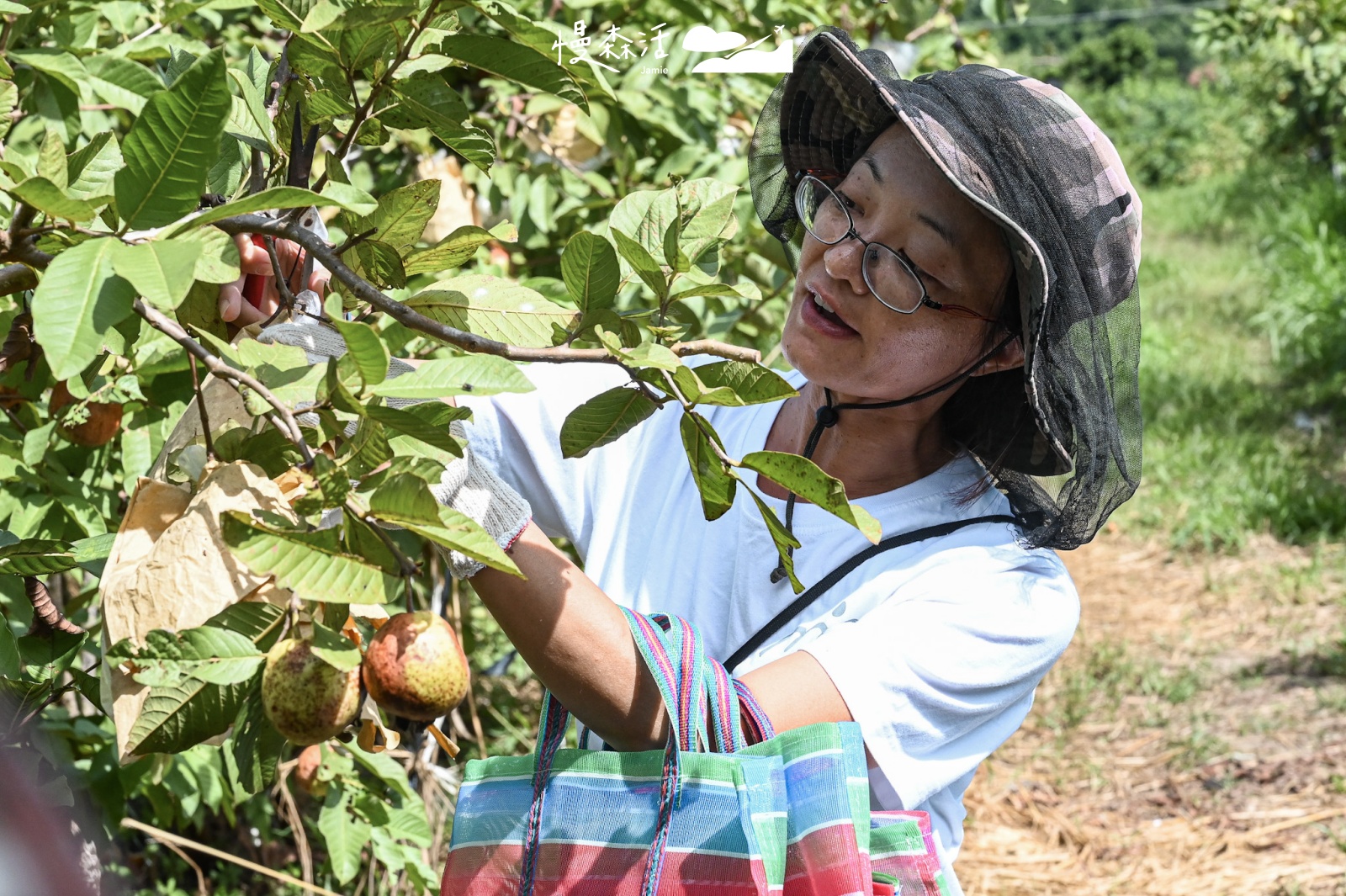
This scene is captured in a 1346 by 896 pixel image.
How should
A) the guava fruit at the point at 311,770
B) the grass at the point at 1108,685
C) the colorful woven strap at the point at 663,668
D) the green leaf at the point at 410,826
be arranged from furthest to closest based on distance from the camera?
the grass at the point at 1108,685
the green leaf at the point at 410,826
the guava fruit at the point at 311,770
the colorful woven strap at the point at 663,668

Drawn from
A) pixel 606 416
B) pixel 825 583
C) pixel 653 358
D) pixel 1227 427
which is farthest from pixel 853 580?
pixel 1227 427

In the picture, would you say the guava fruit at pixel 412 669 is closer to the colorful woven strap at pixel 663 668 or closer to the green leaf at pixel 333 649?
the green leaf at pixel 333 649

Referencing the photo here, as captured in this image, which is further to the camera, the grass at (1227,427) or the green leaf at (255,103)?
the grass at (1227,427)

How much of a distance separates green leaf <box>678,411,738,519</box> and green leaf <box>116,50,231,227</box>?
0.37 meters

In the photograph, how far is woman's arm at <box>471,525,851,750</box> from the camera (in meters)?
1.07

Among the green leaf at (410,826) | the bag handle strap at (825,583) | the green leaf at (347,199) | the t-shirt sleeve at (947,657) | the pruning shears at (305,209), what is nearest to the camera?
the green leaf at (347,199)

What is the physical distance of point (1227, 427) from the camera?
5.90 m

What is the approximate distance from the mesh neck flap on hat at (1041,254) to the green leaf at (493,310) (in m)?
0.45

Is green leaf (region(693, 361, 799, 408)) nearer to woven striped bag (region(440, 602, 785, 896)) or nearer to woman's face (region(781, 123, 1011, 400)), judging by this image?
woven striped bag (region(440, 602, 785, 896))

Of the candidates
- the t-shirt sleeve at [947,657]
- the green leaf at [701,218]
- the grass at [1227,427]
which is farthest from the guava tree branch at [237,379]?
the grass at [1227,427]

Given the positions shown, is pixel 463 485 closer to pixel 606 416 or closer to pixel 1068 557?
pixel 606 416

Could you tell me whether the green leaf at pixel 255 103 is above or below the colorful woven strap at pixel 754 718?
above

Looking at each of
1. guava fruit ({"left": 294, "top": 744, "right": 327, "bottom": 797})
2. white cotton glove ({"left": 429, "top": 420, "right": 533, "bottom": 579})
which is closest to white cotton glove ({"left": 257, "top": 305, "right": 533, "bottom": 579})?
white cotton glove ({"left": 429, "top": 420, "right": 533, "bottom": 579})

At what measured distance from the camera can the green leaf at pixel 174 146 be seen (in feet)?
2.31
